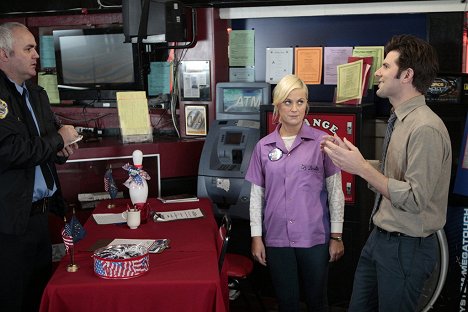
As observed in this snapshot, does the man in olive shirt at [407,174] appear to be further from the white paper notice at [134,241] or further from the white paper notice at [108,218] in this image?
the white paper notice at [108,218]

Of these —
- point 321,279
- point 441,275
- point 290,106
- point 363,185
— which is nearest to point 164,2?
point 290,106

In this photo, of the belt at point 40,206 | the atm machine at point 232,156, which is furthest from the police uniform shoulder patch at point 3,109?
the atm machine at point 232,156

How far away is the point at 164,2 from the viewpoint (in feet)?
12.7

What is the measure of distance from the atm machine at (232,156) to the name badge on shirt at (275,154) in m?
0.98

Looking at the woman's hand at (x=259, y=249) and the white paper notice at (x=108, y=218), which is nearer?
the woman's hand at (x=259, y=249)

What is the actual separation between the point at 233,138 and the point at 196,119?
0.54 meters

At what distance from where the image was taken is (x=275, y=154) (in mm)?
2854

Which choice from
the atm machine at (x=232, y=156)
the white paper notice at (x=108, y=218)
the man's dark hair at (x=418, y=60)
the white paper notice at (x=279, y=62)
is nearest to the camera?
the man's dark hair at (x=418, y=60)

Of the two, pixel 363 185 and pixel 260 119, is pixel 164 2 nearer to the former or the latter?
pixel 260 119

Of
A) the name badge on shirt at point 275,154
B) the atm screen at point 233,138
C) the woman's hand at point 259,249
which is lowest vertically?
the woman's hand at point 259,249

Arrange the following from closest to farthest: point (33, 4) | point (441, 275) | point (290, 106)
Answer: point (290, 106), point (441, 275), point (33, 4)

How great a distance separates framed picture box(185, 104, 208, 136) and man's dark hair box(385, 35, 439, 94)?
2.18 metres

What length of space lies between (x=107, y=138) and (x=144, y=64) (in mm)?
655

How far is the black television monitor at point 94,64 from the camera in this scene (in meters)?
4.53
